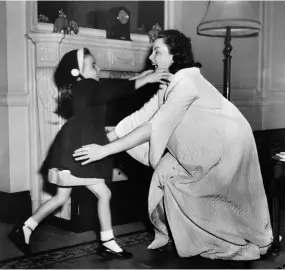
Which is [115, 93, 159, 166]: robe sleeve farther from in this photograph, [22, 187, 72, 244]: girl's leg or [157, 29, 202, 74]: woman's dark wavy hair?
[22, 187, 72, 244]: girl's leg

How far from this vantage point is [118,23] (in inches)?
89.0

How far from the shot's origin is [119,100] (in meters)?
1.97

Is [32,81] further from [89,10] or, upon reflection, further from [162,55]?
[162,55]

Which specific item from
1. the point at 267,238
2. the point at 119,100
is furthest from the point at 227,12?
the point at 267,238

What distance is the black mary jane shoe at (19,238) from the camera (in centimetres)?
162

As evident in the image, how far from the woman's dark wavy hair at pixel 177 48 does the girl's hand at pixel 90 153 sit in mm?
401

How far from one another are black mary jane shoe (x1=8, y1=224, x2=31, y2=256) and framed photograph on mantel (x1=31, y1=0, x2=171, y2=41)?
894 millimetres

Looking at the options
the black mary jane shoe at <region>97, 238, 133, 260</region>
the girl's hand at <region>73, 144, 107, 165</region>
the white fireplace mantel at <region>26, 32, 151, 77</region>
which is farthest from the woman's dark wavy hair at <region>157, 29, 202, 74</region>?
the black mary jane shoe at <region>97, 238, 133, 260</region>

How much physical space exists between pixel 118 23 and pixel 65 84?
0.54 meters

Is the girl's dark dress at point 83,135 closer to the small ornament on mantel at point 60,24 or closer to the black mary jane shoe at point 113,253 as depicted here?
the black mary jane shoe at point 113,253

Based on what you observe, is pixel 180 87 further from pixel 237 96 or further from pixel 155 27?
pixel 237 96

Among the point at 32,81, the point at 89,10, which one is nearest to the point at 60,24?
the point at 89,10

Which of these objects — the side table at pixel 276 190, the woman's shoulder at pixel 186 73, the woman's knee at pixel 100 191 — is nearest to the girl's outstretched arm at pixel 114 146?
the woman's knee at pixel 100 191

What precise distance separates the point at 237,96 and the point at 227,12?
2.66ft
